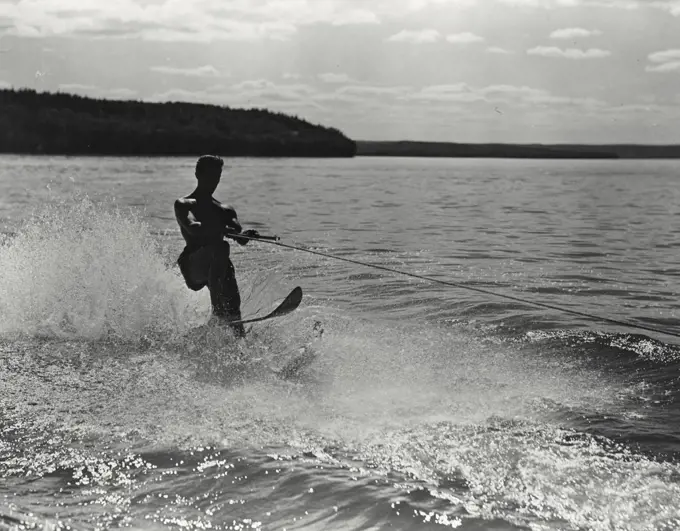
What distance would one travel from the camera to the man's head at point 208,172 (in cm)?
798

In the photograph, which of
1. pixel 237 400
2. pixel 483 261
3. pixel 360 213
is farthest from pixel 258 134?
pixel 237 400

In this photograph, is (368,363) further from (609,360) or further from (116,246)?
(116,246)

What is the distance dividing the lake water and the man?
0.45 metres

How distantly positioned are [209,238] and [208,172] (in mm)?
710

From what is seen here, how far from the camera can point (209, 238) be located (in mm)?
8023

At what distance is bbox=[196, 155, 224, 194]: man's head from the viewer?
7.98 meters

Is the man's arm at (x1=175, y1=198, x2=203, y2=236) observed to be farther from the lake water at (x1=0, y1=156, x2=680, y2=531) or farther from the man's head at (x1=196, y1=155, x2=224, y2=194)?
the lake water at (x1=0, y1=156, x2=680, y2=531)

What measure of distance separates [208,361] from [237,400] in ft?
4.52

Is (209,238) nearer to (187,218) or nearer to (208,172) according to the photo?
(187,218)

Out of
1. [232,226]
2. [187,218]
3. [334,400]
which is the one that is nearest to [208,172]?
[187,218]

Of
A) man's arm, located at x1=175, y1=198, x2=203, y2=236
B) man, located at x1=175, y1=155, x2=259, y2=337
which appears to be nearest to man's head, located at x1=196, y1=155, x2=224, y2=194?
man, located at x1=175, y1=155, x2=259, y2=337

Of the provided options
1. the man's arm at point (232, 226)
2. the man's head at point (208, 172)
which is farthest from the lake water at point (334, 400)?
the man's head at point (208, 172)

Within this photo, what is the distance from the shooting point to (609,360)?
329 inches

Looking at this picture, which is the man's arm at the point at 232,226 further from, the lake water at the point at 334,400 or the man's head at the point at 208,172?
the lake water at the point at 334,400
